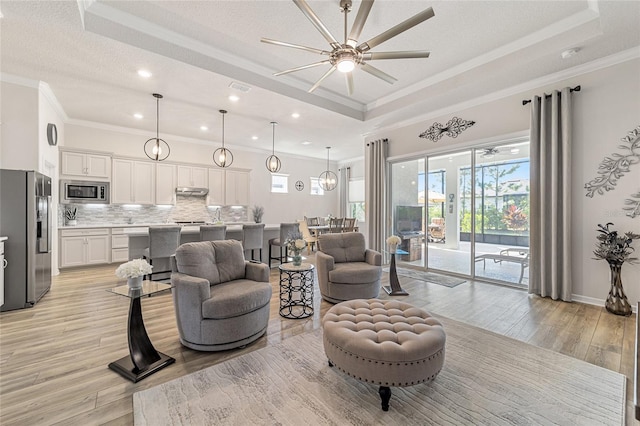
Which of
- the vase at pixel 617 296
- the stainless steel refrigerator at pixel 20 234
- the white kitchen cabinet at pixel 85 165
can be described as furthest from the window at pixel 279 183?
the vase at pixel 617 296

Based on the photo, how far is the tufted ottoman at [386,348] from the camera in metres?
1.72

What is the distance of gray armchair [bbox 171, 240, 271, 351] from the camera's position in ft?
7.96

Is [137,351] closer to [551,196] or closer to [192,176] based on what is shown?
[551,196]

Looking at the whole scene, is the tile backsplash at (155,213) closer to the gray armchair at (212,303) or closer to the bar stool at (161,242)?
the bar stool at (161,242)

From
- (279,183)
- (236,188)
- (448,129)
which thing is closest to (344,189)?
(279,183)

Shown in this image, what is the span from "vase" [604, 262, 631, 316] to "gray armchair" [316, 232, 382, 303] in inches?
110

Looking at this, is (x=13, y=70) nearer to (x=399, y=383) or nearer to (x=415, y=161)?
(x=399, y=383)

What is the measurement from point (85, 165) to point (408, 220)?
7076 mm

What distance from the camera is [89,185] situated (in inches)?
235

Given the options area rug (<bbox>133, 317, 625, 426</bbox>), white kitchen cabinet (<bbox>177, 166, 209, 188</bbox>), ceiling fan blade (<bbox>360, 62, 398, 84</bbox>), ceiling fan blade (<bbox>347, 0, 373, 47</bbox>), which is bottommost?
area rug (<bbox>133, 317, 625, 426</bbox>)

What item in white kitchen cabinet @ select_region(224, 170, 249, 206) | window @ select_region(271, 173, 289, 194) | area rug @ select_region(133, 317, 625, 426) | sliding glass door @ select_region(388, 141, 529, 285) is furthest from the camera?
window @ select_region(271, 173, 289, 194)

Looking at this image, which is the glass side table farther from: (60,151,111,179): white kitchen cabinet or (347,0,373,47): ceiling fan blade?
(60,151,111,179): white kitchen cabinet

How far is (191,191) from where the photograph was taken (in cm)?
720

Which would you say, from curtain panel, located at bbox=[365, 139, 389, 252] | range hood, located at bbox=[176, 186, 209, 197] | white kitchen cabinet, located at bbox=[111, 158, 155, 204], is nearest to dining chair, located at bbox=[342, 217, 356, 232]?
curtain panel, located at bbox=[365, 139, 389, 252]
